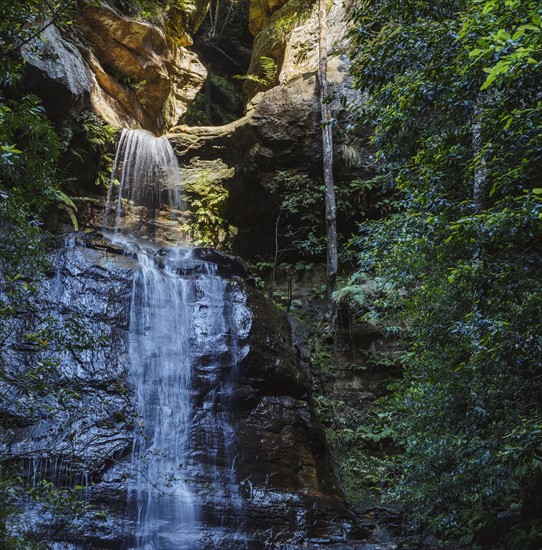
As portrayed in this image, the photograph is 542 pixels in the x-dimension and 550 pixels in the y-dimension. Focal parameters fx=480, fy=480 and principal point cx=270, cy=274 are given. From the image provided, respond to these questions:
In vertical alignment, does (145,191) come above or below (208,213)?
above

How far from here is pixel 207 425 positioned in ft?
28.6

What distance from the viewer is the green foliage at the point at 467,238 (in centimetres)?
380

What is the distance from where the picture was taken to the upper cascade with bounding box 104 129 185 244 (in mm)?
15742

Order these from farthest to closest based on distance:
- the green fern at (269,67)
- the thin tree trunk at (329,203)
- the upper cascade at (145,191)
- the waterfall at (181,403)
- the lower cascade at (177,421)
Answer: the green fern at (269,67) → the upper cascade at (145,191) → the thin tree trunk at (329,203) → the waterfall at (181,403) → the lower cascade at (177,421)

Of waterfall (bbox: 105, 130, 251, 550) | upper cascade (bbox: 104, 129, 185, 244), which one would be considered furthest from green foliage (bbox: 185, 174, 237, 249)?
waterfall (bbox: 105, 130, 251, 550)

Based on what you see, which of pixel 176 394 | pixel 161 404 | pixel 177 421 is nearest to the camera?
pixel 177 421

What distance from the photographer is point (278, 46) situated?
64.5 ft

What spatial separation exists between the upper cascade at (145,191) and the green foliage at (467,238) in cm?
1006

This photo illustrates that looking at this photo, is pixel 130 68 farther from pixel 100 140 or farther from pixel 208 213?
pixel 208 213

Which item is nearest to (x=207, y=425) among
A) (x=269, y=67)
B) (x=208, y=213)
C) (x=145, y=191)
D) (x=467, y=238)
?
(x=467, y=238)

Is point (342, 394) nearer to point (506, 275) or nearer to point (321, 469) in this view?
point (321, 469)

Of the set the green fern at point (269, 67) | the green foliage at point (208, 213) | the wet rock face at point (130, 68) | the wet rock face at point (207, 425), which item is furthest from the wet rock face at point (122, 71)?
the wet rock face at point (207, 425)

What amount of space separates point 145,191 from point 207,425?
1005cm

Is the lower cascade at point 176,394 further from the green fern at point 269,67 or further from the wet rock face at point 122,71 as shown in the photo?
the green fern at point 269,67
